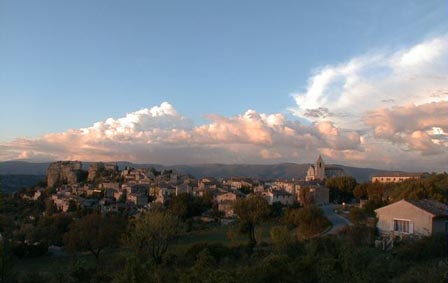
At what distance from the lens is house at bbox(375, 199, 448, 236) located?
88.2ft

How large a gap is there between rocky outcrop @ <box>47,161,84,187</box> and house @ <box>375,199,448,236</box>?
88.9 metres

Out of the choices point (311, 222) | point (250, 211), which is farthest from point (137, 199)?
point (311, 222)

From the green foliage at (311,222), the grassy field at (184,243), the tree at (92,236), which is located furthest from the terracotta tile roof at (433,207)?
the tree at (92,236)

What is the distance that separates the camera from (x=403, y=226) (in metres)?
28.2

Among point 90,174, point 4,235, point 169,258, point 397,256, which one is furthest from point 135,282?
point 90,174

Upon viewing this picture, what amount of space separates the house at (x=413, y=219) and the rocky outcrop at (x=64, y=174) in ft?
292

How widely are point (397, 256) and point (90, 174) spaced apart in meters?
97.0

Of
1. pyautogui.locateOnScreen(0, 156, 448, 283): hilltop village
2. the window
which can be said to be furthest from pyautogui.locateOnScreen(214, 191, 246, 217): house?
the window

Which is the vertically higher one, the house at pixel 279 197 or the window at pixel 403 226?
the window at pixel 403 226

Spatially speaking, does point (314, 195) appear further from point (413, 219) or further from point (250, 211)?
point (413, 219)

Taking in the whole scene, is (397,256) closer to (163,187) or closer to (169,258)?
(169,258)

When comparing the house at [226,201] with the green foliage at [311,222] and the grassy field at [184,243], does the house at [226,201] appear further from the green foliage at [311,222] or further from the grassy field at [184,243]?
the green foliage at [311,222]

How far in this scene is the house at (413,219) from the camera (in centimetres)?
2689

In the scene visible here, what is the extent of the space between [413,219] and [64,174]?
96.9m
